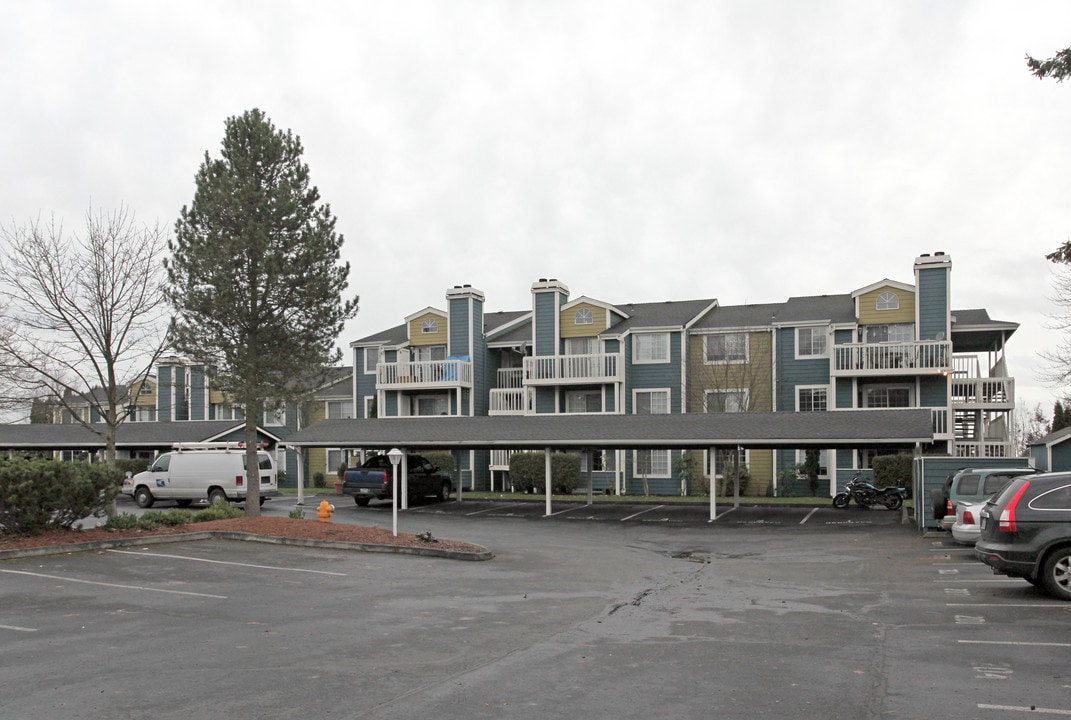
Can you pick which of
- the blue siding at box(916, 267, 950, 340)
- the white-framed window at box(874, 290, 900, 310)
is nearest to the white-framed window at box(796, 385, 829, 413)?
the white-framed window at box(874, 290, 900, 310)

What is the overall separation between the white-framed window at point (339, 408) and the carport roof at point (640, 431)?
48.3ft

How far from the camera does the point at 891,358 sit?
121ft

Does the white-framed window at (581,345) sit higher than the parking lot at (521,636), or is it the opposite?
the white-framed window at (581,345)

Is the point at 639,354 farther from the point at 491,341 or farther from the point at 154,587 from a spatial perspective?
the point at 154,587

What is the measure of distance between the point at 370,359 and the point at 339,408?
4.07m

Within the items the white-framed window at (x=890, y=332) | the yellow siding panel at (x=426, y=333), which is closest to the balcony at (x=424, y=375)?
the yellow siding panel at (x=426, y=333)

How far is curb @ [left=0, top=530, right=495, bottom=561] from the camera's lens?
16.9m

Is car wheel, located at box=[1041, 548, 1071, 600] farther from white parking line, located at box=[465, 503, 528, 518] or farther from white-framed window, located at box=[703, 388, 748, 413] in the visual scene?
white-framed window, located at box=[703, 388, 748, 413]

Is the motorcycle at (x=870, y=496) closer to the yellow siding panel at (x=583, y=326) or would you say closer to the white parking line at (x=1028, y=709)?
the yellow siding panel at (x=583, y=326)

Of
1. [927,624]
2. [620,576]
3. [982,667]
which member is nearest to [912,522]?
[620,576]

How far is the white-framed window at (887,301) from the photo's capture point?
127ft

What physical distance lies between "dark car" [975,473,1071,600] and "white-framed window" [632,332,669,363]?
1155 inches

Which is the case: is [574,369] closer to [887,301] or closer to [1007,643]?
[887,301]

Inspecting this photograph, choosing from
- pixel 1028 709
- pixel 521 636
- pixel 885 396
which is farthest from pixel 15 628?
pixel 885 396
